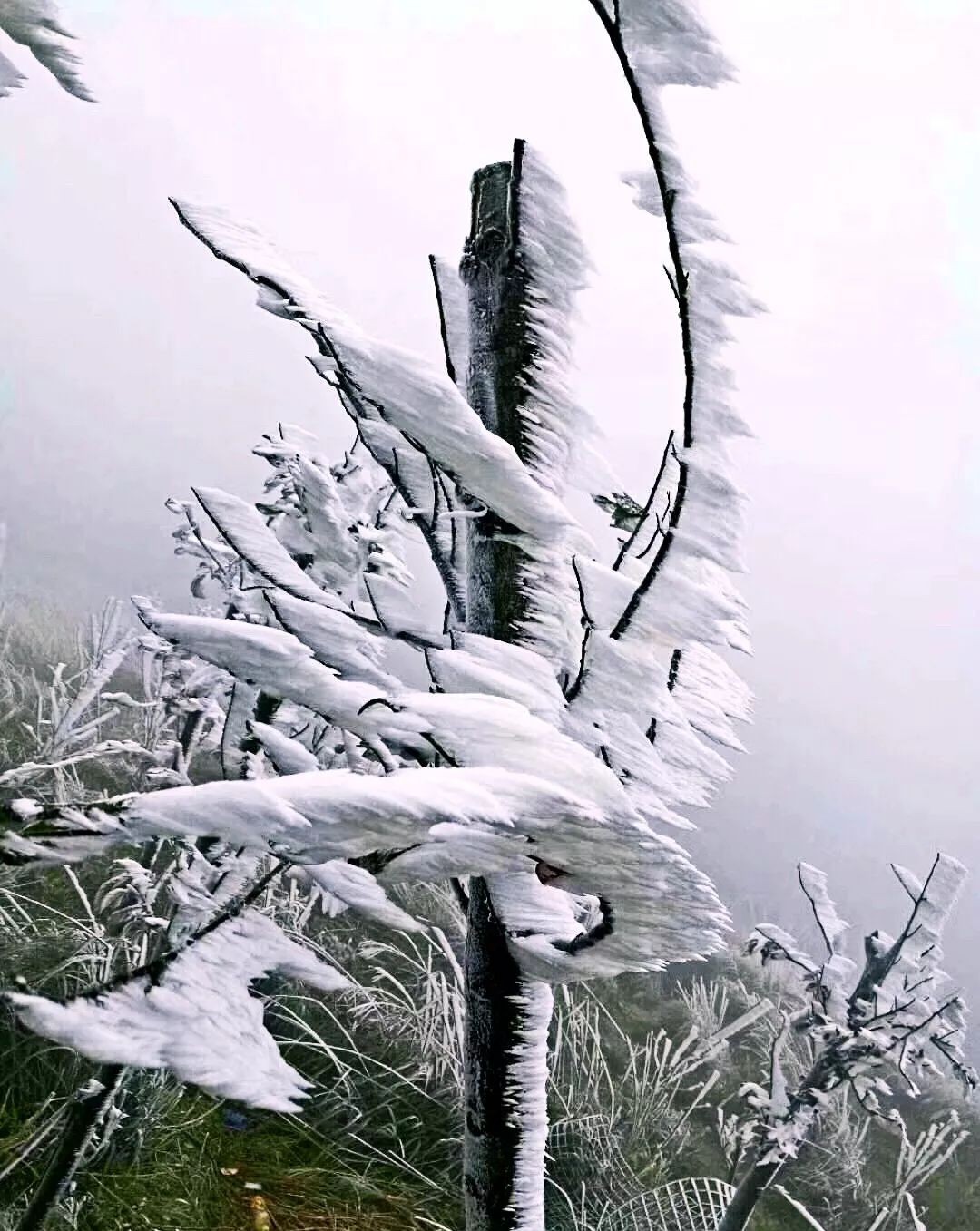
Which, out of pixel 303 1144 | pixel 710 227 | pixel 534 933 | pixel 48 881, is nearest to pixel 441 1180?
pixel 303 1144

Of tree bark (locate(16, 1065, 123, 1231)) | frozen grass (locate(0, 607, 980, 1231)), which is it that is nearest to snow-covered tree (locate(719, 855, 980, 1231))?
frozen grass (locate(0, 607, 980, 1231))

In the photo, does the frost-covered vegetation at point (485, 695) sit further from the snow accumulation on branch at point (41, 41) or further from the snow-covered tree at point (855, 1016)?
the snow-covered tree at point (855, 1016)

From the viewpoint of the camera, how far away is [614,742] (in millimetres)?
376

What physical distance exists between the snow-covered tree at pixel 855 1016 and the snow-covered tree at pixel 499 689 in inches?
40.5

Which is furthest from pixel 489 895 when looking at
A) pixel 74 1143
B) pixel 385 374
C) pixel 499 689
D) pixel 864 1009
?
pixel 864 1009

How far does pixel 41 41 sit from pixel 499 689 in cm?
28

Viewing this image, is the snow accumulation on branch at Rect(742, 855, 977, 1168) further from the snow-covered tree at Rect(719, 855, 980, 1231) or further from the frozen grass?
the frozen grass

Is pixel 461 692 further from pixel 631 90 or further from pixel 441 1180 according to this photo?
pixel 441 1180

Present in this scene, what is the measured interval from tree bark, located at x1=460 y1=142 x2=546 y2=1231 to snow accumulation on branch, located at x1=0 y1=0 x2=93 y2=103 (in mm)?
196

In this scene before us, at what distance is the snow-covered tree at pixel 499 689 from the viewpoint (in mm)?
264

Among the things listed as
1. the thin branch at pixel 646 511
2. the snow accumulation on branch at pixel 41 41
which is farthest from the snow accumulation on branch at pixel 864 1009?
the snow accumulation on branch at pixel 41 41

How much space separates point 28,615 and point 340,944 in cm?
310

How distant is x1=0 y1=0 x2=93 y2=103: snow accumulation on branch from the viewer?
0.90 ft

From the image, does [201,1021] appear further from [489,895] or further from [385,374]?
[385,374]
